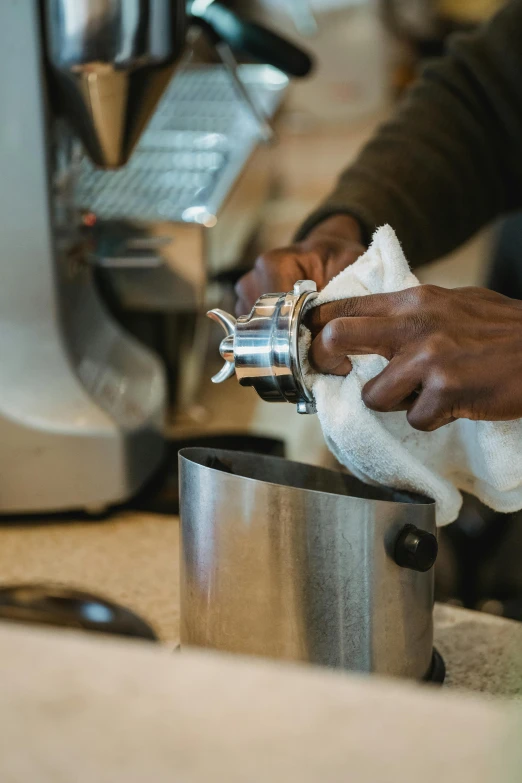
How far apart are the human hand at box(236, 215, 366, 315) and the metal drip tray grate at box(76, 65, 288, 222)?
200 mm

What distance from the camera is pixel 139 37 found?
52cm

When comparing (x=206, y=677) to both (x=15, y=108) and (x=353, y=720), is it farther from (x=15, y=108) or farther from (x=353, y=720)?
(x=15, y=108)

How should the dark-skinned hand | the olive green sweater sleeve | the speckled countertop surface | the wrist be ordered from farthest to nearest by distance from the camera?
the olive green sweater sleeve < the wrist < the speckled countertop surface < the dark-skinned hand

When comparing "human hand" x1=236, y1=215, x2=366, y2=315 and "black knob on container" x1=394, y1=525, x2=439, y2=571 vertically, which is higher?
"human hand" x1=236, y1=215, x2=366, y2=315

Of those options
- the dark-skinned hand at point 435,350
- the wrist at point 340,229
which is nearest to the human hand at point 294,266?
the wrist at point 340,229

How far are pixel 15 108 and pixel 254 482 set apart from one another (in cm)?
33

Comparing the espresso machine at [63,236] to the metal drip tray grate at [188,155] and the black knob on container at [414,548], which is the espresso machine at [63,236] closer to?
the metal drip tray grate at [188,155]

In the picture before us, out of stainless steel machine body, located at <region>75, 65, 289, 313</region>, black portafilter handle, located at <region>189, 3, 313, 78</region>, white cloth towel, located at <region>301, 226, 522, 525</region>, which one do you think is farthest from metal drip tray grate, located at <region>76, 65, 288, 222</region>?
white cloth towel, located at <region>301, 226, 522, 525</region>

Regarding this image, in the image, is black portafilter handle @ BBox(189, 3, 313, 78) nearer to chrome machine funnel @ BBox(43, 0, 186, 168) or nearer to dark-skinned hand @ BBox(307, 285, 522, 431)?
chrome machine funnel @ BBox(43, 0, 186, 168)

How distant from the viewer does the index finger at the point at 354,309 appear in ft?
1.17

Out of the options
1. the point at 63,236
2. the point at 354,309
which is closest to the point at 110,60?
the point at 63,236

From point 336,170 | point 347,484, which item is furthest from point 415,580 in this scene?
point 336,170

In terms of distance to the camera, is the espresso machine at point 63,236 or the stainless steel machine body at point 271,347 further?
the espresso machine at point 63,236

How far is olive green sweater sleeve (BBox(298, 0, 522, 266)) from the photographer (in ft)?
2.31
